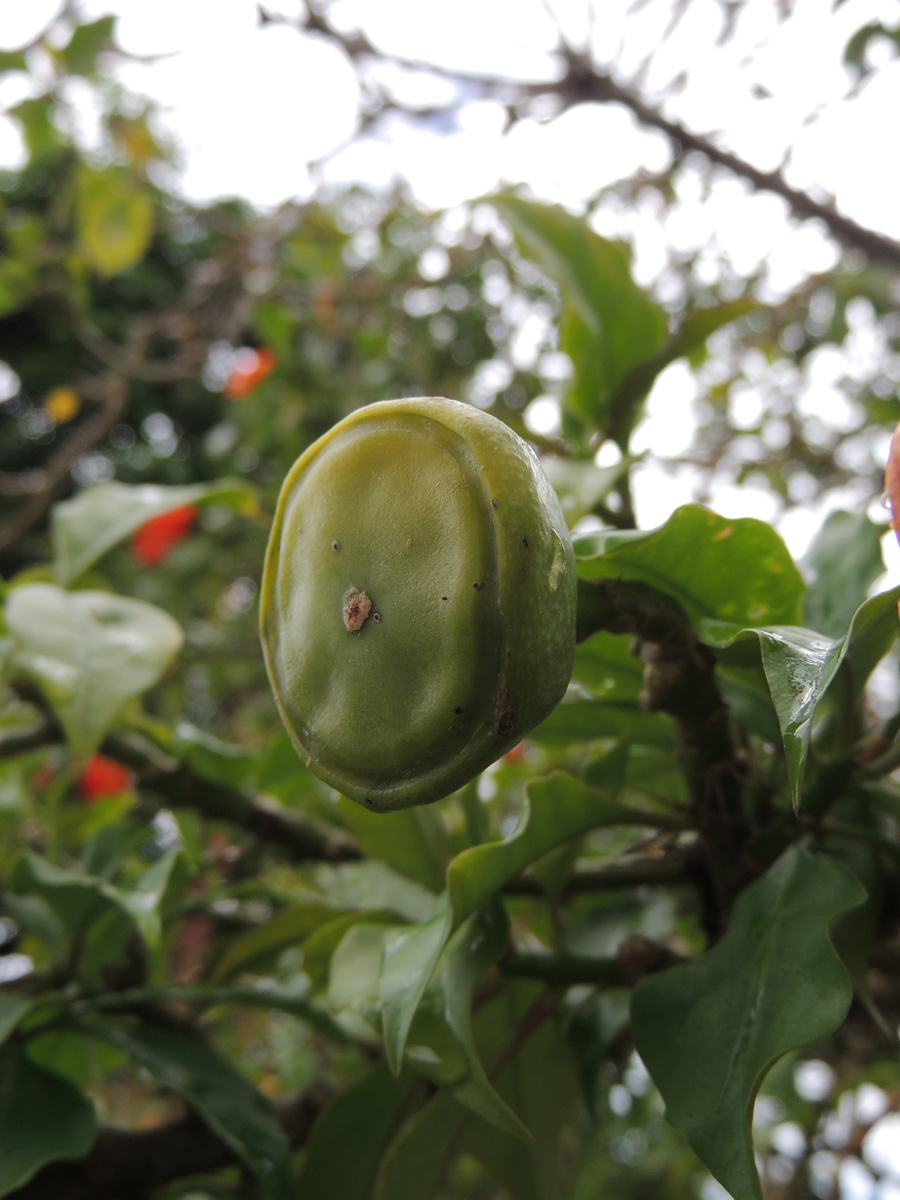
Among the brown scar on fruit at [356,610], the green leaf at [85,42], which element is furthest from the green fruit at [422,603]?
the green leaf at [85,42]

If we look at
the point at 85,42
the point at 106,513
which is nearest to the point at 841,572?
the point at 106,513

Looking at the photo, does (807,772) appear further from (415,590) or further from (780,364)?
(780,364)

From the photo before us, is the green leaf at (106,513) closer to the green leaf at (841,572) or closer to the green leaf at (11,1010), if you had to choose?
the green leaf at (11,1010)

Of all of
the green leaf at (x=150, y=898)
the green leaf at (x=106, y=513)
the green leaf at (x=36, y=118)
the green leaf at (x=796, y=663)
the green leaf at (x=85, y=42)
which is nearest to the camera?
the green leaf at (x=796, y=663)

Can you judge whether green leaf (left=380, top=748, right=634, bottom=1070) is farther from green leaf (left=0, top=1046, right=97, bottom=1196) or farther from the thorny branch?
the thorny branch

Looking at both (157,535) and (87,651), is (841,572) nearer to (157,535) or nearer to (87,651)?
(87,651)

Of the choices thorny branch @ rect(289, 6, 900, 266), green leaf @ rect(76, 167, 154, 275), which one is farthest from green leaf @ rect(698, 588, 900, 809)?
green leaf @ rect(76, 167, 154, 275)

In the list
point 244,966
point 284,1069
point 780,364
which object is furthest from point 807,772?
point 780,364
